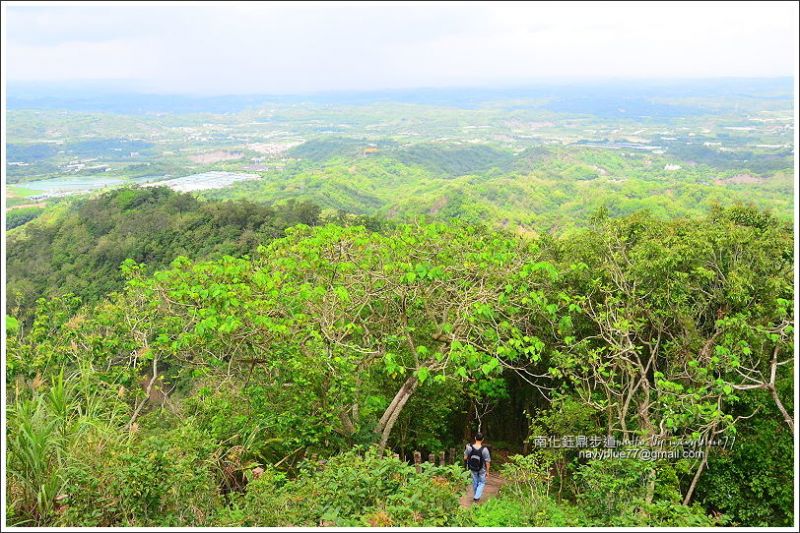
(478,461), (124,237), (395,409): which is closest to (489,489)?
(478,461)

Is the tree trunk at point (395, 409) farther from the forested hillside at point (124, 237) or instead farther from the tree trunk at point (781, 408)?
the forested hillside at point (124, 237)

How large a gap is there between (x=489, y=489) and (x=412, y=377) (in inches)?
70.2

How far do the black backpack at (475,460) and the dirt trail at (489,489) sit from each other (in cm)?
32

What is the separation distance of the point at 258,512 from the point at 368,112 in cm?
16583

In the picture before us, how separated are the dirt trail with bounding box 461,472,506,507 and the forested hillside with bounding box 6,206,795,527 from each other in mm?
690

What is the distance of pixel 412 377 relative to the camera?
20.6 feet

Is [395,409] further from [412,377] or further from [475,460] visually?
[475,460]

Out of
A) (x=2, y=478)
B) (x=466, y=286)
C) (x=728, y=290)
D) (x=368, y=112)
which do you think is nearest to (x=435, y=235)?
(x=466, y=286)

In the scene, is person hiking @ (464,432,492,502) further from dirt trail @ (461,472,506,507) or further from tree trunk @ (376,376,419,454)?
tree trunk @ (376,376,419,454)

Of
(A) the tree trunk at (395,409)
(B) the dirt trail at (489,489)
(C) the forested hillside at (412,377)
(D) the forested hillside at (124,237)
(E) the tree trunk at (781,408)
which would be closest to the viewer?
(C) the forested hillside at (412,377)

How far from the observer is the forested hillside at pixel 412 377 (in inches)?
157

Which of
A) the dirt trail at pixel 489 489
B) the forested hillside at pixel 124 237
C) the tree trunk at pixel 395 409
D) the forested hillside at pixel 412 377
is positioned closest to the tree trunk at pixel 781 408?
the forested hillside at pixel 412 377

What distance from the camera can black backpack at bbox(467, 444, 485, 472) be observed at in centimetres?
590

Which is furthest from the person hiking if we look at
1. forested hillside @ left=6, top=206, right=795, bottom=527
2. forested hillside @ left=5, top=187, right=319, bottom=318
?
forested hillside @ left=5, top=187, right=319, bottom=318
